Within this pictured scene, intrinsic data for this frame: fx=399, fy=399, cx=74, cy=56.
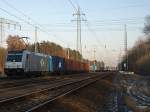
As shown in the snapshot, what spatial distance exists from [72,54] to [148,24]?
83414 mm

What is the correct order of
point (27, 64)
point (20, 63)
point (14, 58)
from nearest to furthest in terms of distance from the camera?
point (20, 63), point (14, 58), point (27, 64)

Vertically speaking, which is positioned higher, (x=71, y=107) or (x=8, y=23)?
(x=8, y=23)

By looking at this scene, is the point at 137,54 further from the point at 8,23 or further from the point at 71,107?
the point at 71,107

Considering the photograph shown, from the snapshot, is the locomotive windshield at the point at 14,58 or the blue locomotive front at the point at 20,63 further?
the locomotive windshield at the point at 14,58

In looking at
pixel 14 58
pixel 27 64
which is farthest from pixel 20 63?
pixel 27 64

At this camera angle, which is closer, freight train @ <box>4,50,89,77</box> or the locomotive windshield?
freight train @ <box>4,50,89,77</box>

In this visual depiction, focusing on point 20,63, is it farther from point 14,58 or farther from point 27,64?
point 27,64

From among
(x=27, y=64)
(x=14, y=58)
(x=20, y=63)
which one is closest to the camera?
(x=20, y=63)

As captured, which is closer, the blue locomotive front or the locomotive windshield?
the blue locomotive front

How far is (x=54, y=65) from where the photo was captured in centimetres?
6481

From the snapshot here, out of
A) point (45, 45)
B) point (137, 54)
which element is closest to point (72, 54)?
point (45, 45)

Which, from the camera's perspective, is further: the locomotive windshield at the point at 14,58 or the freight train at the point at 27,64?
the locomotive windshield at the point at 14,58

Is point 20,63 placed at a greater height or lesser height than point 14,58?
lesser

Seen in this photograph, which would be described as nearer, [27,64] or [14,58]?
[14,58]
